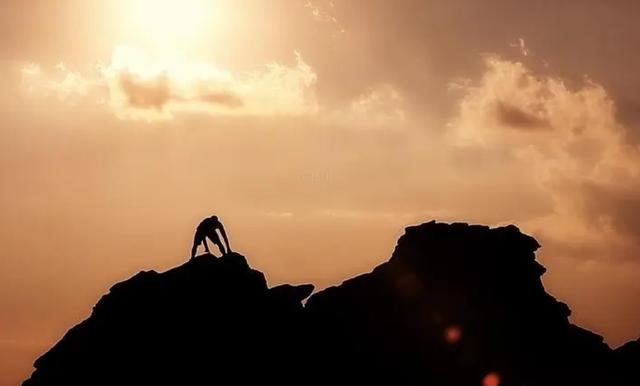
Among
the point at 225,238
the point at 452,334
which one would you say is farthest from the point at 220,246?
the point at 452,334

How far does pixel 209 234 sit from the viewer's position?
5538cm

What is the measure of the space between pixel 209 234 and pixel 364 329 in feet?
48.6

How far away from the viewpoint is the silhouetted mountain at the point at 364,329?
5594 centimetres

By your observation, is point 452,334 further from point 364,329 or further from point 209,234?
point 209,234

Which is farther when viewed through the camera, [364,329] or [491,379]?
[364,329]

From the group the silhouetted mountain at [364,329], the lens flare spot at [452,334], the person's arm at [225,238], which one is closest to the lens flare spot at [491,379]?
the silhouetted mountain at [364,329]

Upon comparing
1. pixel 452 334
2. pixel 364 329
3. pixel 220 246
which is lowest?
pixel 452 334

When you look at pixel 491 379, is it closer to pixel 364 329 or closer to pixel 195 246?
pixel 364 329

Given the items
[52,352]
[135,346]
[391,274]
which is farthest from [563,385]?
[52,352]

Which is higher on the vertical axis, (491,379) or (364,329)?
(364,329)

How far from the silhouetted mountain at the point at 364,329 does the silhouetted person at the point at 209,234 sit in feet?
3.13

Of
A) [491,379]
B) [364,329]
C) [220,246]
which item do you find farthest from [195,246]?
[491,379]

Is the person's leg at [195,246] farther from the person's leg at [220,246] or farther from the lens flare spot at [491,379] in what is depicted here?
the lens flare spot at [491,379]

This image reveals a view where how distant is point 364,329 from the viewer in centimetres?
6166
